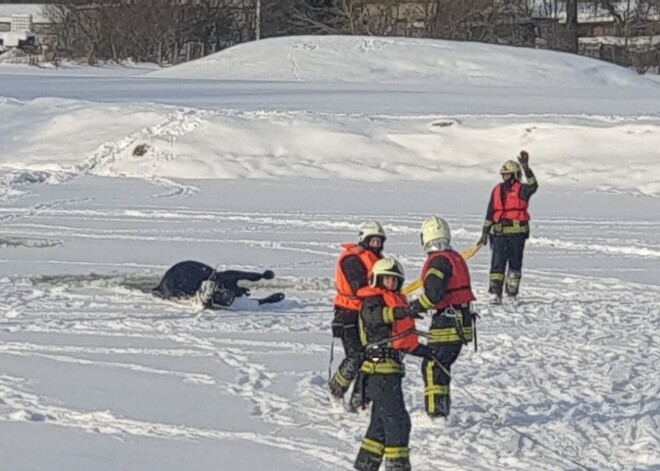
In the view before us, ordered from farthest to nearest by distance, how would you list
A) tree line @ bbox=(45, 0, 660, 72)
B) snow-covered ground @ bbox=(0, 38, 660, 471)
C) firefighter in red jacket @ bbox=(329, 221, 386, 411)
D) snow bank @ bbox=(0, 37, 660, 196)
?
tree line @ bbox=(45, 0, 660, 72) < snow bank @ bbox=(0, 37, 660, 196) < firefighter in red jacket @ bbox=(329, 221, 386, 411) < snow-covered ground @ bbox=(0, 38, 660, 471)

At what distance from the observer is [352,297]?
8328 mm

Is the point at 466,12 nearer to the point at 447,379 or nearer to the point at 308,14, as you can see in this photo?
the point at 308,14

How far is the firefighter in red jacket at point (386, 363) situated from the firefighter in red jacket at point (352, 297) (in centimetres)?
105

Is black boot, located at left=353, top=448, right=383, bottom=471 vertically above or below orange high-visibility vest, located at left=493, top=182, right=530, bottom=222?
below

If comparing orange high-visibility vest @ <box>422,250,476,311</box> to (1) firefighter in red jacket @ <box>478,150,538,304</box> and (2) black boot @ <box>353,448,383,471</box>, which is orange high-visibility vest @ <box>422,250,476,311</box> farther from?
(1) firefighter in red jacket @ <box>478,150,538,304</box>

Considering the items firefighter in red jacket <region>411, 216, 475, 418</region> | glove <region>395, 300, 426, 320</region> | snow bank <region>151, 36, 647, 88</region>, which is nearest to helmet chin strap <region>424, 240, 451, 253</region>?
firefighter in red jacket <region>411, 216, 475, 418</region>

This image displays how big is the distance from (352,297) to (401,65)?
101ft

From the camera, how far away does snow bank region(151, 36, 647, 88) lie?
3778 cm

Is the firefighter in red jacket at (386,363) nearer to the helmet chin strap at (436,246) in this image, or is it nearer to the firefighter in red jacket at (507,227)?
the helmet chin strap at (436,246)

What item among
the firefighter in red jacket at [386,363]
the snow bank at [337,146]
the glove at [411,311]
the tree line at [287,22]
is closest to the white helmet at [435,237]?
the glove at [411,311]

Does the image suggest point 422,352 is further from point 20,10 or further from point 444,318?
point 20,10

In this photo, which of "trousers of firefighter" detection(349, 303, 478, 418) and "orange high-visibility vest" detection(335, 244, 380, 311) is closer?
"trousers of firefighter" detection(349, 303, 478, 418)

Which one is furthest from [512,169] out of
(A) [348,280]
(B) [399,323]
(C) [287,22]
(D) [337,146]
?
(C) [287,22]

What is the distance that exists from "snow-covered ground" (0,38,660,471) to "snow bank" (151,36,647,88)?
14cm
